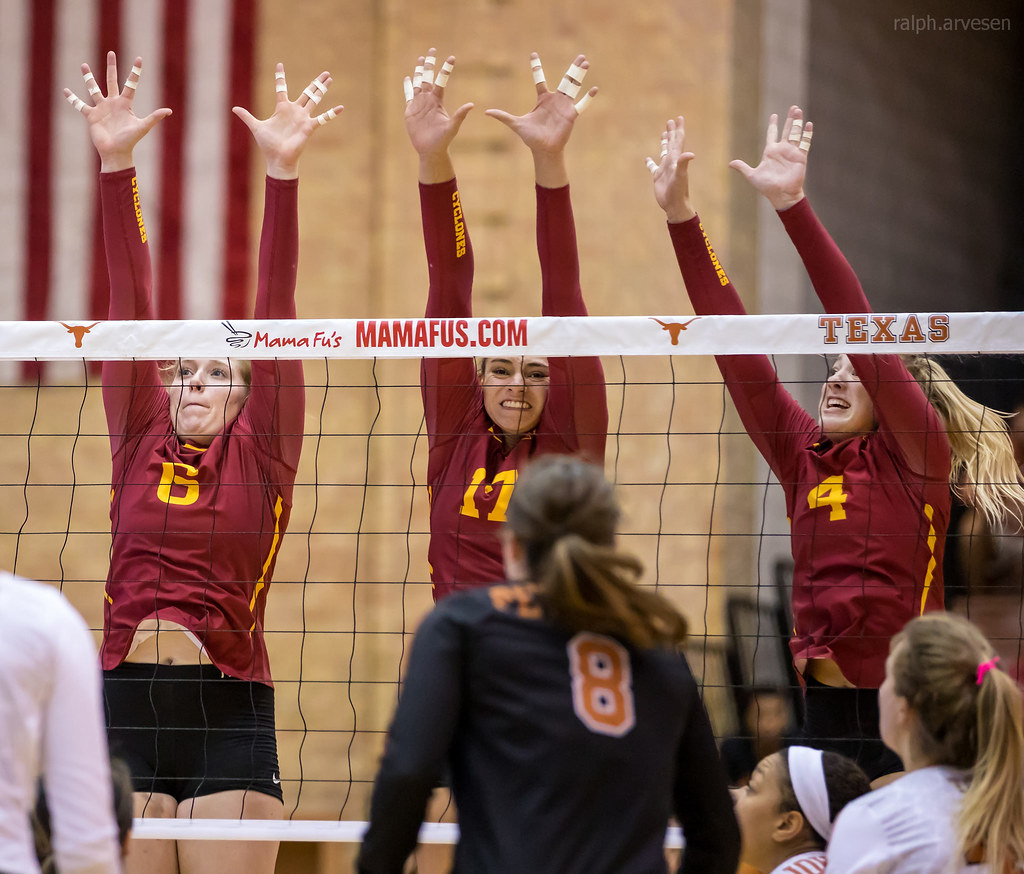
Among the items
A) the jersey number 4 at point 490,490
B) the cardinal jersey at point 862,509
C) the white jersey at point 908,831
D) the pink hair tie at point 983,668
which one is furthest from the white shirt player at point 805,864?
the jersey number 4 at point 490,490

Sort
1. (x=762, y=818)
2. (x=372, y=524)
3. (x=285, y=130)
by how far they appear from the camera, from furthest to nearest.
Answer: (x=372, y=524) → (x=285, y=130) → (x=762, y=818)

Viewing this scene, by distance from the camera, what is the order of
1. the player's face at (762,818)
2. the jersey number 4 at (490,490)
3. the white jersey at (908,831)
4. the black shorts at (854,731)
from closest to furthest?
the white jersey at (908,831), the player's face at (762,818), the black shorts at (854,731), the jersey number 4 at (490,490)

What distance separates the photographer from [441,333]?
3.58m

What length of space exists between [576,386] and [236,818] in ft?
4.89

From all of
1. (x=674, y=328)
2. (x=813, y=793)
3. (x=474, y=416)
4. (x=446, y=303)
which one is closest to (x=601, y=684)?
(x=813, y=793)

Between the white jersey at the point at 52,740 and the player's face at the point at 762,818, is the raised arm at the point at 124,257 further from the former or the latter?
the player's face at the point at 762,818

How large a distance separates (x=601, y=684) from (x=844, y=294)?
2089mm

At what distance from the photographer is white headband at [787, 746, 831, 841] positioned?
8.91ft

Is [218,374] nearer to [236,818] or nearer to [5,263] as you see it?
[236,818]

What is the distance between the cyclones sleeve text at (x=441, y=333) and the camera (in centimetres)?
353

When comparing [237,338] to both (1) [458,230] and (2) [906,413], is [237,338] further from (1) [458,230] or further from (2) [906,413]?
(2) [906,413]

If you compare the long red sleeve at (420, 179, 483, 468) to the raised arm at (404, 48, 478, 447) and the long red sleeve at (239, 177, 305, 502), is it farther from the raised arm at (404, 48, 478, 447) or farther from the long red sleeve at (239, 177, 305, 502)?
the long red sleeve at (239, 177, 305, 502)

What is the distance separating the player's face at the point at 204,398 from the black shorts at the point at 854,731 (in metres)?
1.89

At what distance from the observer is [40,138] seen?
7359mm
